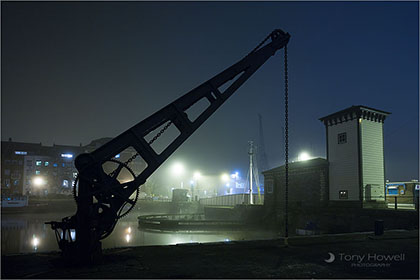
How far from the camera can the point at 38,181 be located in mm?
89438

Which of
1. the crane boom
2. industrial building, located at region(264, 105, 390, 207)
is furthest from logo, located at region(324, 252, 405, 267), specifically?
industrial building, located at region(264, 105, 390, 207)

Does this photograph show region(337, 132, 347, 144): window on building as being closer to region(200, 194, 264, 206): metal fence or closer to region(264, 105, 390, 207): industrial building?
region(264, 105, 390, 207): industrial building

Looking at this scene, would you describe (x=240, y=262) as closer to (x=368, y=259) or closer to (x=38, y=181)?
(x=368, y=259)

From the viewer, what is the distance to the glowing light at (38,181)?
294 ft

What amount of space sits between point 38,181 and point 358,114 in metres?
86.3

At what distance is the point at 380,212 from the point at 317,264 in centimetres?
1722

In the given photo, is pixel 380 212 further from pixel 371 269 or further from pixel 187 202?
pixel 187 202

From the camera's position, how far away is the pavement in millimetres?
8109

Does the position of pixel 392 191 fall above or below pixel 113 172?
below

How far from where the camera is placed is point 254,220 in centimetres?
3784

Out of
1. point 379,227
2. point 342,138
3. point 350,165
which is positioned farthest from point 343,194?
point 379,227

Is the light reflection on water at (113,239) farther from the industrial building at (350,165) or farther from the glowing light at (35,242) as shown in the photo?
the industrial building at (350,165)

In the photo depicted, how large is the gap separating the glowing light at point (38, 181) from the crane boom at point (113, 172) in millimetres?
90087

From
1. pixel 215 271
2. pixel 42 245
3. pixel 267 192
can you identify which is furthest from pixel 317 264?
pixel 267 192
